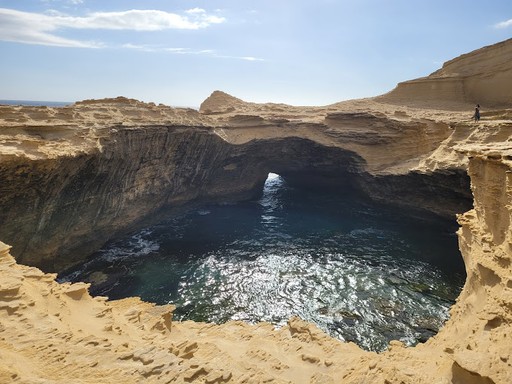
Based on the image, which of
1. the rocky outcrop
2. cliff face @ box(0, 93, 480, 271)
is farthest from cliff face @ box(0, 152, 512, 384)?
the rocky outcrop

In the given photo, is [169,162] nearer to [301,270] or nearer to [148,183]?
[148,183]

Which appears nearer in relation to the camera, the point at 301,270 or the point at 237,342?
the point at 237,342

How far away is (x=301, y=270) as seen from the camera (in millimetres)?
21453

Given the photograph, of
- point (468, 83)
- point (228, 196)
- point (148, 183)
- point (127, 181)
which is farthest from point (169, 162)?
point (468, 83)

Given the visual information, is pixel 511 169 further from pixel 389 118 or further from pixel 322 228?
pixel 389 118

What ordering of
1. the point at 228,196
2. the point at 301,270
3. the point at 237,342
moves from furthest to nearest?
the point at 228,196
the point at 301,270
the point at 237,342

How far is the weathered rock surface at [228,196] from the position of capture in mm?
7145

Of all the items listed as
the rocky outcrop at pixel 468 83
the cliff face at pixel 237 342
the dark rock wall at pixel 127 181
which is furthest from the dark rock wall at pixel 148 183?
the rocky outcrop at pixel 468 83

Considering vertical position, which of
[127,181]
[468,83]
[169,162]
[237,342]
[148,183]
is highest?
[468,83]

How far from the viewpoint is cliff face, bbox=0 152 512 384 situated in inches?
256

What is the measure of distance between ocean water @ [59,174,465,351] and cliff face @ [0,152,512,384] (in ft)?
19.2

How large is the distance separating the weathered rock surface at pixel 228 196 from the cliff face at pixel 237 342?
4 cm

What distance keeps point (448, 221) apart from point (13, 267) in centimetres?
2861

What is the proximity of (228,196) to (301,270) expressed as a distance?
53.4 ft
